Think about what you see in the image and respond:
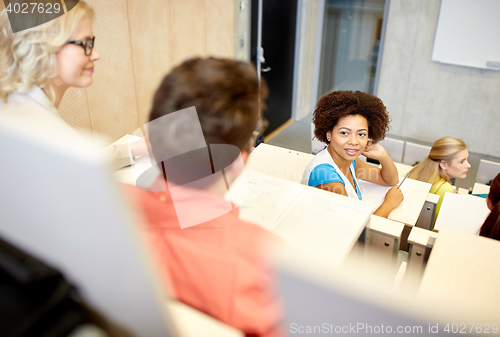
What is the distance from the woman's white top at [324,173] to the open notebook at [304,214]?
0.66 meters

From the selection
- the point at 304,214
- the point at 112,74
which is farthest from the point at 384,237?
the point at 112,74

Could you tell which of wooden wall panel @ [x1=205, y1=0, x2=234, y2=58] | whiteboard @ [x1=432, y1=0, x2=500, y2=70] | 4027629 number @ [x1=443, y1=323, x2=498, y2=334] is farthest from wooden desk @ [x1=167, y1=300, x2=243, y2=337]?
whiteboard @ [x1=432, y1=0, x2=500, y2=70]

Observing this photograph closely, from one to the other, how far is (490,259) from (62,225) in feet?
2.20

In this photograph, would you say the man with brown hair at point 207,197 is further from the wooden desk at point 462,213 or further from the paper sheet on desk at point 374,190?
the paper sheet on desk at point 374,190

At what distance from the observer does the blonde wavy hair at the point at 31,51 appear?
1.05 meters

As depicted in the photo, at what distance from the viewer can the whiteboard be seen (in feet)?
11.6

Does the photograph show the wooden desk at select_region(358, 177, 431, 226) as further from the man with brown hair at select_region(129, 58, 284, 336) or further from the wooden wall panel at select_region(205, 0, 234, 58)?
the wooden wall panel at select_region(205, 0, 234, 58)

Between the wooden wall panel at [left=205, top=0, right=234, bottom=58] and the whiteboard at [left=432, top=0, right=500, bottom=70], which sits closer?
the wooden wall panel at [left=205, top=0, right=234, bottom=58]

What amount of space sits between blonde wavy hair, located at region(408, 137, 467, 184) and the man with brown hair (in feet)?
5.86

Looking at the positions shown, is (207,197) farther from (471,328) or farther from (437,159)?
(437,159)

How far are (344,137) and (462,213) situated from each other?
526 millimetres

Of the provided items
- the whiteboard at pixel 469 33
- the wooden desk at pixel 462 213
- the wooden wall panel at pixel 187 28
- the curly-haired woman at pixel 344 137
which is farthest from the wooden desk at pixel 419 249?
the whiteboard at pixel 469 33

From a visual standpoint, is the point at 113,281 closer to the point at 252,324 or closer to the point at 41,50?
the point at 252,324

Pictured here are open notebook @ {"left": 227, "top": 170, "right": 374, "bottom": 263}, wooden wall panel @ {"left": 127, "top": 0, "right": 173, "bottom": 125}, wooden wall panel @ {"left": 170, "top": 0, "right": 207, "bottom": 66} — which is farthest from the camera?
wooden wall panel @ {"left": 170, "top": 0, "right": 207, "bottom": 66}
